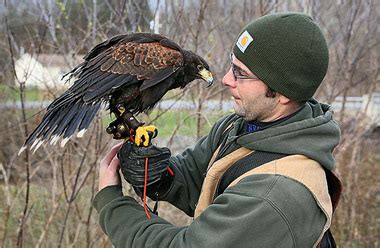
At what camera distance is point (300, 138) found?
1.96 metres

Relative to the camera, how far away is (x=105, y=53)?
2.26 metres

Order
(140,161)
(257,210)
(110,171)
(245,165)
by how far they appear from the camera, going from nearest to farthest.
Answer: (257,210), (245,165), (140,161), (110,171)

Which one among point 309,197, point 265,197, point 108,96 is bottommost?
point 309,197

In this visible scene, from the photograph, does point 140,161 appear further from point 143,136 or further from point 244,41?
point 244,41

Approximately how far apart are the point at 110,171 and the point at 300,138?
2.70 feet

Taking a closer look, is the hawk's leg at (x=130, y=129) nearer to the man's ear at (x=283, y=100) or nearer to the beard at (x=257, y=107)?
the beard at (x=257, y=107)

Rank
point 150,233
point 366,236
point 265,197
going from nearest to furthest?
1. point 265,197
2. point 150,233
3. point 366,236

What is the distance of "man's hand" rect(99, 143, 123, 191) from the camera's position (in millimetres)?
2184

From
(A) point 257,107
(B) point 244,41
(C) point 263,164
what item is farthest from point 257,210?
(B) point 244,41

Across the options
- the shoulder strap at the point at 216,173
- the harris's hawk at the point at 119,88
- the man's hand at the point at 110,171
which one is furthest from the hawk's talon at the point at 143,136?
the shoulder strap at the point at 216,173

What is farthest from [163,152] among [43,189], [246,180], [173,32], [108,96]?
[43,189]

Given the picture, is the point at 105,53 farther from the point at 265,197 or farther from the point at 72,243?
the point at 72,243

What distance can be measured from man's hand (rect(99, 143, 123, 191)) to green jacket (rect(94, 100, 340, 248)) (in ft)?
0.11

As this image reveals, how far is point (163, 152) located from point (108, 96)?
1.10ft
